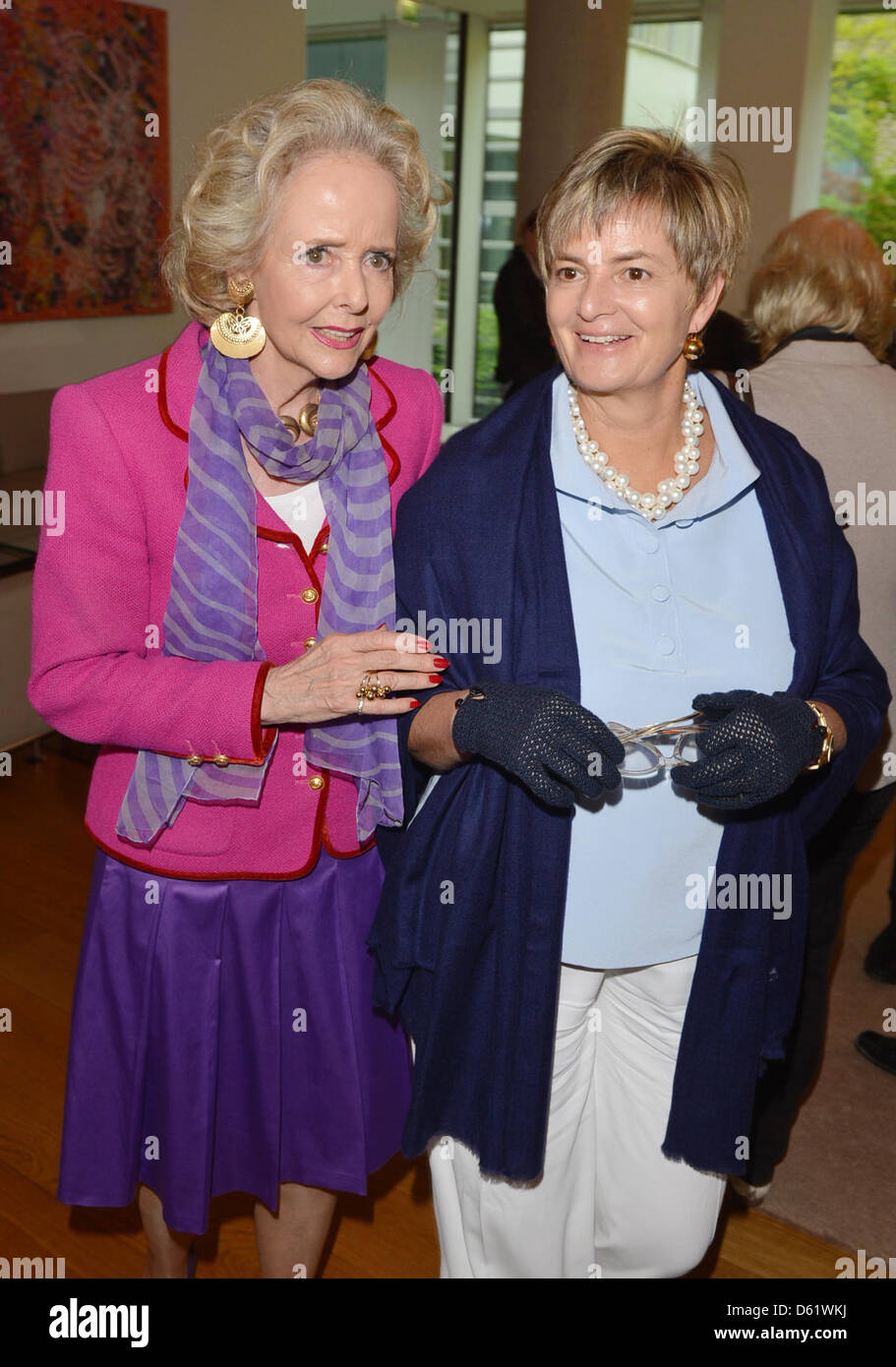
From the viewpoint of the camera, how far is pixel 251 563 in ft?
5.52

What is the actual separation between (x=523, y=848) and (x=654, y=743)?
23 centimetres

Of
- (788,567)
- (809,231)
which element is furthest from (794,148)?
(788,567)

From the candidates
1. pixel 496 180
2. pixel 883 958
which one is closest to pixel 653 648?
pixel 883 958

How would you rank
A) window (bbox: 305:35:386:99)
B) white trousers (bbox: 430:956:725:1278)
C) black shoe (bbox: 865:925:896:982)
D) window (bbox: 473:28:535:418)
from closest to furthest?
white trousers (bbox: 430:956:725:1278), black shoe (bbox: 865:925:896:982), window (bbox: 305:35:386:99), window (bbox: 473:28:535:418)

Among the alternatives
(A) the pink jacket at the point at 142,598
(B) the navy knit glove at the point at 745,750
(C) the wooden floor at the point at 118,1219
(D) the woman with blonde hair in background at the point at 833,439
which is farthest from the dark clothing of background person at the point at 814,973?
(A) the pink jacket at the point at 142,598

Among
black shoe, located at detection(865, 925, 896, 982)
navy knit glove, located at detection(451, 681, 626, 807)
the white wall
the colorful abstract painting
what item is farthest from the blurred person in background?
navy knit glove, located at detection(451, 681, 626, 807)

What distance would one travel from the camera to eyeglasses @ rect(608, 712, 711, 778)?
5.17 ft

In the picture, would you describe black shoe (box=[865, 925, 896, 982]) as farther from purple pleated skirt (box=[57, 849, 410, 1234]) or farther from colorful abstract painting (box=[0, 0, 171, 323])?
colorful abstract painting (box=[0, 0, 171, 323])

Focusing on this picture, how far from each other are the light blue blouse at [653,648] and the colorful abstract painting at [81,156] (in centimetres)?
467

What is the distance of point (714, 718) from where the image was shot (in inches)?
61.9

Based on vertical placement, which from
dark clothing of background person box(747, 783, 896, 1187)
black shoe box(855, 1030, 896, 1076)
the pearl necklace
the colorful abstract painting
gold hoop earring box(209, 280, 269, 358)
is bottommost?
black shoe box(855, 1030, 896, 1076)

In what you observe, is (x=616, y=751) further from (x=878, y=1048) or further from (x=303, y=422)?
(x=878, y=1048)

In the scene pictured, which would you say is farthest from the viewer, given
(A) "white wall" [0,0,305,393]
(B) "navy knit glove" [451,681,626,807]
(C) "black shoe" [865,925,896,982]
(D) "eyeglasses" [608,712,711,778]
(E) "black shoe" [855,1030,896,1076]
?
(A) "white wall" [0,0,305,393]

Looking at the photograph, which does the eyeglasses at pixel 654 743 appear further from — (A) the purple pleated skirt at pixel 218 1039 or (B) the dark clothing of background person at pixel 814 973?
(B) the dark clothing of background person at pixel 814 973
